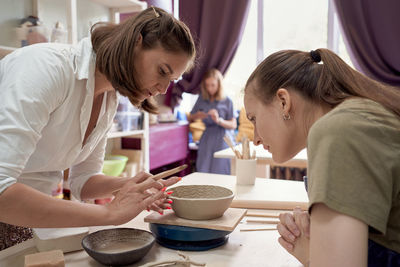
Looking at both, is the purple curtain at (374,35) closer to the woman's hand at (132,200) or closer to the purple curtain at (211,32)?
the purple curtain at (211,32)

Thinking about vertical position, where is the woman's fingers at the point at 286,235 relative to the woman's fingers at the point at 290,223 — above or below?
below

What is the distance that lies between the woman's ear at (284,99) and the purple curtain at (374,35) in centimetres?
338

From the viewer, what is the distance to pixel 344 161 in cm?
65

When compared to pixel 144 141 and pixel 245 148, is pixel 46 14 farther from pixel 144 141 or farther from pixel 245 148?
pixel 245 148

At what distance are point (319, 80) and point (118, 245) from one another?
67 cm

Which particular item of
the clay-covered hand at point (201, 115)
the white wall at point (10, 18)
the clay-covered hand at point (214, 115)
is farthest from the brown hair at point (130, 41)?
the clay-covered hand at point (201, 115)

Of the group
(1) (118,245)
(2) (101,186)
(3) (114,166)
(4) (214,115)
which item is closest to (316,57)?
(1) (118,245)

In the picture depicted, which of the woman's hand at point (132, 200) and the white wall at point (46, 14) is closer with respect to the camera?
the woman's hand at point (132, 200)

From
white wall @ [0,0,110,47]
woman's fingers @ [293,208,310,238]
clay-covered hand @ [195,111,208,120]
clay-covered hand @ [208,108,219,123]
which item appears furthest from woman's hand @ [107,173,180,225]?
clay-covered hand @ [195,111,208,120]

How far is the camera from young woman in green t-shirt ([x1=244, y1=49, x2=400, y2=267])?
2.10ft

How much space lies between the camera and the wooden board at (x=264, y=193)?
1.41 meters

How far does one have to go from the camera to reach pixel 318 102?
884mm

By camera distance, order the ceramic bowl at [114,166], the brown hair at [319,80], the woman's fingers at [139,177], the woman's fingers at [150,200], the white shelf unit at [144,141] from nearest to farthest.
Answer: the brown hair at [319,80], the woman's fingers at [150,200], the woman's fingers at [139,177], the ceramic bowl at [114,166], the white shelf unit at [144,141]

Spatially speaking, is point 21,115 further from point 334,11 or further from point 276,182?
point 334,11
